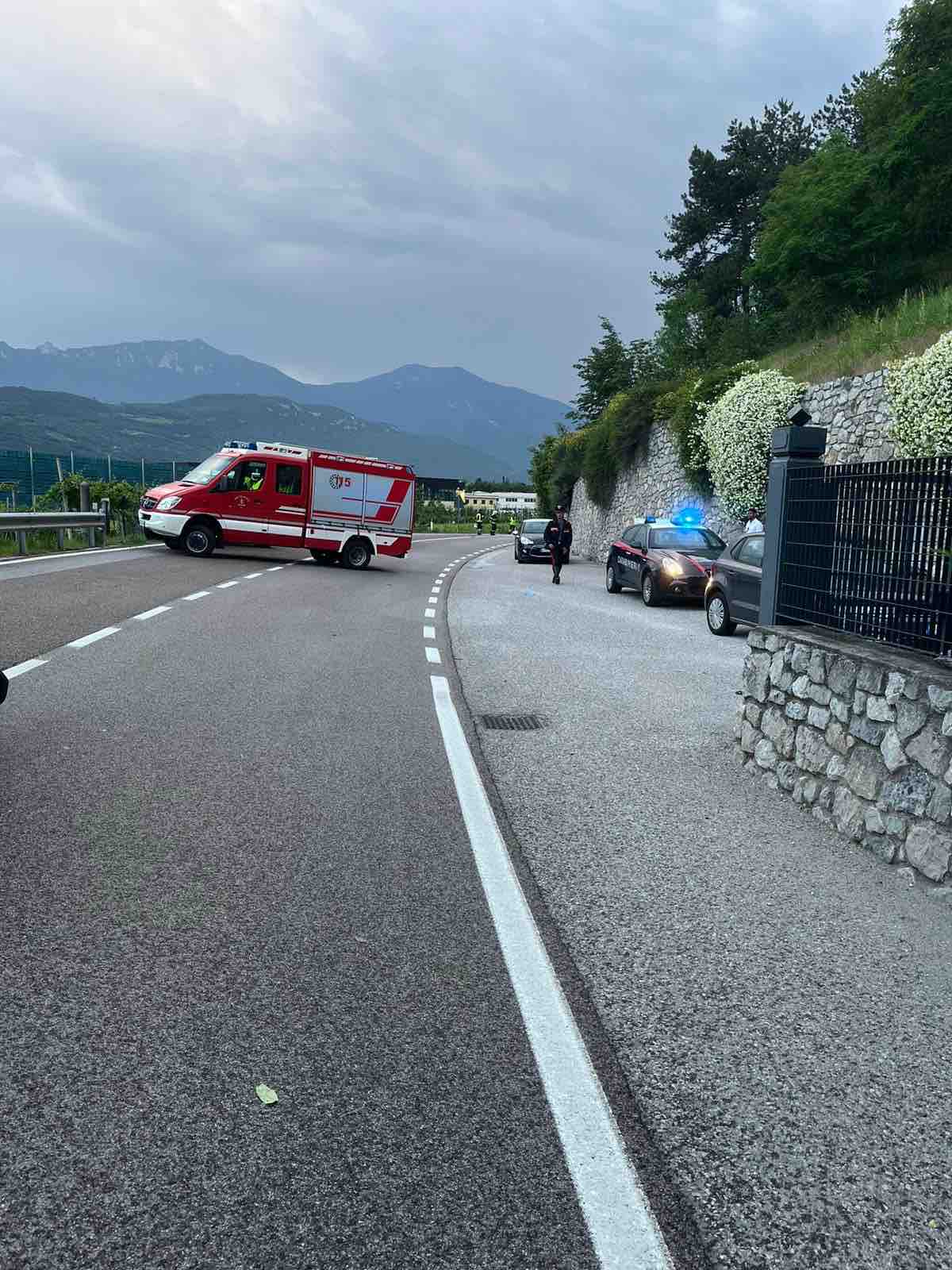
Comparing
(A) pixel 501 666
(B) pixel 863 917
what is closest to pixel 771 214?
(A) pixel 501 666

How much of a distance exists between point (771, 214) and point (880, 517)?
2940cm

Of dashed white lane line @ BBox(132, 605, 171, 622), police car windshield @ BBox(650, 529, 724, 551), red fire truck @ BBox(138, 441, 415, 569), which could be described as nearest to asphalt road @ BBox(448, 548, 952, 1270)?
dashed white lane line @ BBox(132, 605, 171, 622)

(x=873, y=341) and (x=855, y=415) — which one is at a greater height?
(x=873, y=341)

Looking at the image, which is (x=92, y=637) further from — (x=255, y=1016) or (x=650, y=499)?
(x=650, y=499)

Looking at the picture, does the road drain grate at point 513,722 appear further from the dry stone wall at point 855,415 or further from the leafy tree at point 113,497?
the leafy tree at point 113,497

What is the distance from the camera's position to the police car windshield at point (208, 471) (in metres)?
24.2

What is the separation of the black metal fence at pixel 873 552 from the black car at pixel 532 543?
28.6 meters

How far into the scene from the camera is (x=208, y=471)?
2444 centimetres

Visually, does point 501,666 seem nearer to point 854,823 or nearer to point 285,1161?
point 854,823

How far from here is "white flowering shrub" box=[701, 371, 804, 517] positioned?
23.9 m

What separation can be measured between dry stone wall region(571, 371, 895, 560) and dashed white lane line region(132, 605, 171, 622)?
764cm

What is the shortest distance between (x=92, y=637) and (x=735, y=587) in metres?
8.35

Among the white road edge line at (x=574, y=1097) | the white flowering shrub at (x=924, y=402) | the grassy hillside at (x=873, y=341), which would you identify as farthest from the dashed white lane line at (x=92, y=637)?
the grassy hillside at (x=873, y=341)

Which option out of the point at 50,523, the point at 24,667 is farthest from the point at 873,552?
the point at 50,523
